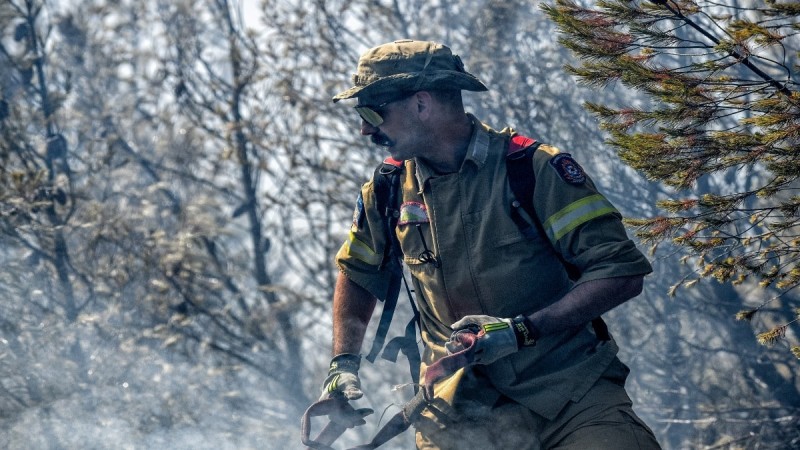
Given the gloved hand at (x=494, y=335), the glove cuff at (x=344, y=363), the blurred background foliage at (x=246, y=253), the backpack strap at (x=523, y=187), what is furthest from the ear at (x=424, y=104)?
the blurred background foliage at (x=246, y=253)

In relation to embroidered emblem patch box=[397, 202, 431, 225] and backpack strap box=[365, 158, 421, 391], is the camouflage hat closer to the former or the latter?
backpack strap box=[365, 158, 421, 391]

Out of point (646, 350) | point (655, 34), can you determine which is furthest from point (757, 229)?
point (655, 34)

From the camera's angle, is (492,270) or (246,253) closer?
(492,270)

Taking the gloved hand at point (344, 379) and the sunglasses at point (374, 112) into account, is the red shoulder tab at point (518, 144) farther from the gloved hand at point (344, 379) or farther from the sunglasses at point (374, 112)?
the gloved hand at point (344, 379)

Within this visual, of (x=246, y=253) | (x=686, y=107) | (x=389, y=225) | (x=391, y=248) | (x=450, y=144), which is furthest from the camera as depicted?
(x=246, y=253)

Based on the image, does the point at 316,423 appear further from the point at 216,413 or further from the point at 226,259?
the point at 226,259

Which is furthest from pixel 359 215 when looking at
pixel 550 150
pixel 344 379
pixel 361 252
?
pixel 550 150

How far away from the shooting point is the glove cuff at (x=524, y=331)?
9.36 ft

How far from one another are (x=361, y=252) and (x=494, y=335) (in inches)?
36.0

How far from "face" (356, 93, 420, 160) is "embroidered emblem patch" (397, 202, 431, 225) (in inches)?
7.4

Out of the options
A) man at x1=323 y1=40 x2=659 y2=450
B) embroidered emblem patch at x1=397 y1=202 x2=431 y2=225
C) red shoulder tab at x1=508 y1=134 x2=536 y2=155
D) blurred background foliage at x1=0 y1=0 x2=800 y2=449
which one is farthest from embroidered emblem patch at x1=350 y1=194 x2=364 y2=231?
blurred background foliage at x1=0 y1=0 x2=800 y2=449

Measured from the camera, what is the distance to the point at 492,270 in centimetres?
307

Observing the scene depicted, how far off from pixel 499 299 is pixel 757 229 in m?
5.43

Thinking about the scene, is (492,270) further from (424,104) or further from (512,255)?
(424,104)
